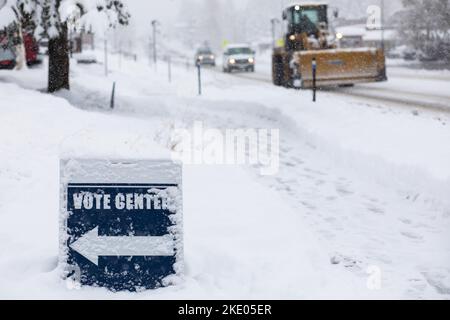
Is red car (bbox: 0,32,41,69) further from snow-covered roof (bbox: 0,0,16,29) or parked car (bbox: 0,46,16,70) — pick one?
snow-covered roof (bbox: 0,0,16,29)

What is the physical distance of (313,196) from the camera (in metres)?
7.45

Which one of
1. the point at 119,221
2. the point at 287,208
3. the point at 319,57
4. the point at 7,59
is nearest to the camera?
the point at 119,221

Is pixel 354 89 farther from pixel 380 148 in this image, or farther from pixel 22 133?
pixel 22 133

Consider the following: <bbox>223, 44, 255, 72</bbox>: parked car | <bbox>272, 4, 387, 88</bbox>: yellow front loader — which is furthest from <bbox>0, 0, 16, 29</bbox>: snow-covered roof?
<bbox>223, 44, 255, 72</bbox>: parked car

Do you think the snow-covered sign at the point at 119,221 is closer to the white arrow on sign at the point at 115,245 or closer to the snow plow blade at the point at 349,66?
the white arrow on sign at the point at 115,245

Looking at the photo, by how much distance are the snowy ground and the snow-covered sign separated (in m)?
0.10

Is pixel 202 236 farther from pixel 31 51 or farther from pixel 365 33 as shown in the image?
pixel 365 33

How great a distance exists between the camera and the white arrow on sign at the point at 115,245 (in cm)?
416

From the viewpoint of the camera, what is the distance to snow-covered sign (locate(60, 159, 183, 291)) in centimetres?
411

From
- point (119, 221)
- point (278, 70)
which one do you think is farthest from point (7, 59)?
point (119, 221)

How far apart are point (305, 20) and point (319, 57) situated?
3.39 metres

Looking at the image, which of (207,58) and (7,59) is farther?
(207,58)

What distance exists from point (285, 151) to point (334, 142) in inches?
33.8

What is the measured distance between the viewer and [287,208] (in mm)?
6660
